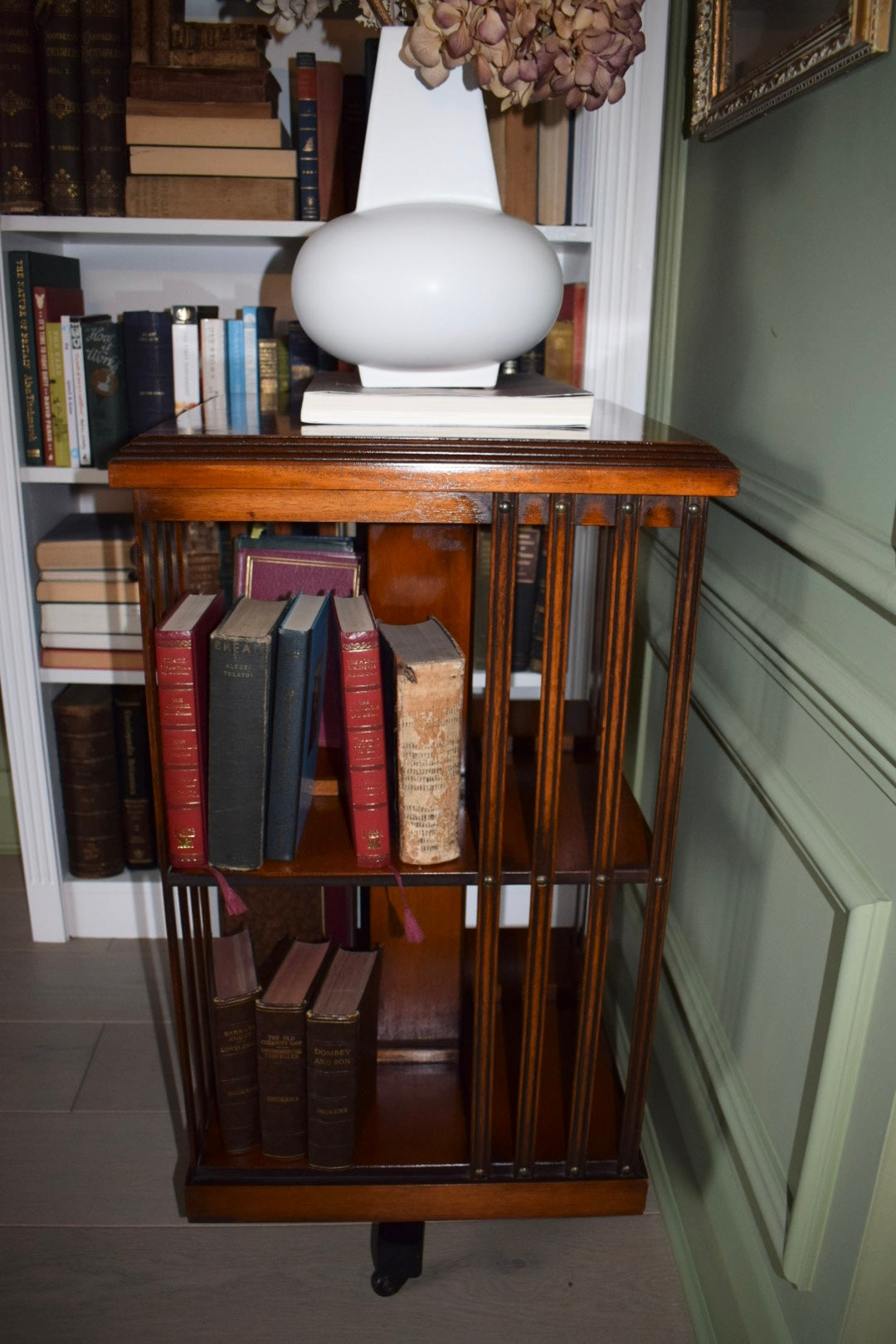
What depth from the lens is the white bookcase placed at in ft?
4.93

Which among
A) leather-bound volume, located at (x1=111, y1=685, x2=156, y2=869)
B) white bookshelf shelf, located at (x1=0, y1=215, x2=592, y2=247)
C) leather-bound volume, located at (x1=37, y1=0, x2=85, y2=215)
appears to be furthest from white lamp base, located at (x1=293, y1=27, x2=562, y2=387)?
leather-bound volume, located at (x1=111, y1=685, x2=156, y2=869)

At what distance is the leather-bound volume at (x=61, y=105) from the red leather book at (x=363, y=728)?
0.90m

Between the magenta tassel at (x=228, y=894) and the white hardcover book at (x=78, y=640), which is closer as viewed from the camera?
the magenta tassel at (x=228, y=894)

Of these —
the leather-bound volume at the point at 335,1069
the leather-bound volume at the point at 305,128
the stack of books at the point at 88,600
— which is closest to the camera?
the leather-bound volume at the point at 335,1069

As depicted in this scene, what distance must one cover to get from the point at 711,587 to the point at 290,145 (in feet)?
3.39

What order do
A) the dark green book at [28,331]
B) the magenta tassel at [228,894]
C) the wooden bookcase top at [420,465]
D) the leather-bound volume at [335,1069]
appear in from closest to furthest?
the wooden bookcase top at [420,465]
the magenta tassel at [228,894]
the leather-bound volume at [335,1069]
the dark green book at [28,331]

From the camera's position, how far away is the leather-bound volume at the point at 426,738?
1.04 m

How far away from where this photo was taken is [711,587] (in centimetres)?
122

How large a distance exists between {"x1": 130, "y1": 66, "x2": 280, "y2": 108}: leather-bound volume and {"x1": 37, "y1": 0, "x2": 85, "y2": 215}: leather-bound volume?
0.38 feet

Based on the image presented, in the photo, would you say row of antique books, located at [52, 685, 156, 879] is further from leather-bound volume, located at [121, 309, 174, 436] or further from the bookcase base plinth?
the bookcase base plinth

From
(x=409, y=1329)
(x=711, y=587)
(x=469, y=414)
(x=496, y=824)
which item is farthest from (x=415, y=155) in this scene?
(x=409, y=1329)

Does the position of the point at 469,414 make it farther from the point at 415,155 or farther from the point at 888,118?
the point at 888,118

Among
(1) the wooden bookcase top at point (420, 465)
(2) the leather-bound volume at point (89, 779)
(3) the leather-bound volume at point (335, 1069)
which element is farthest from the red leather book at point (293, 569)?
(2) the leather-bound volume at point (89, 779)

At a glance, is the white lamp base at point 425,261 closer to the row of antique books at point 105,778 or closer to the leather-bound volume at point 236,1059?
the leather-bound volume at point 236,1059
